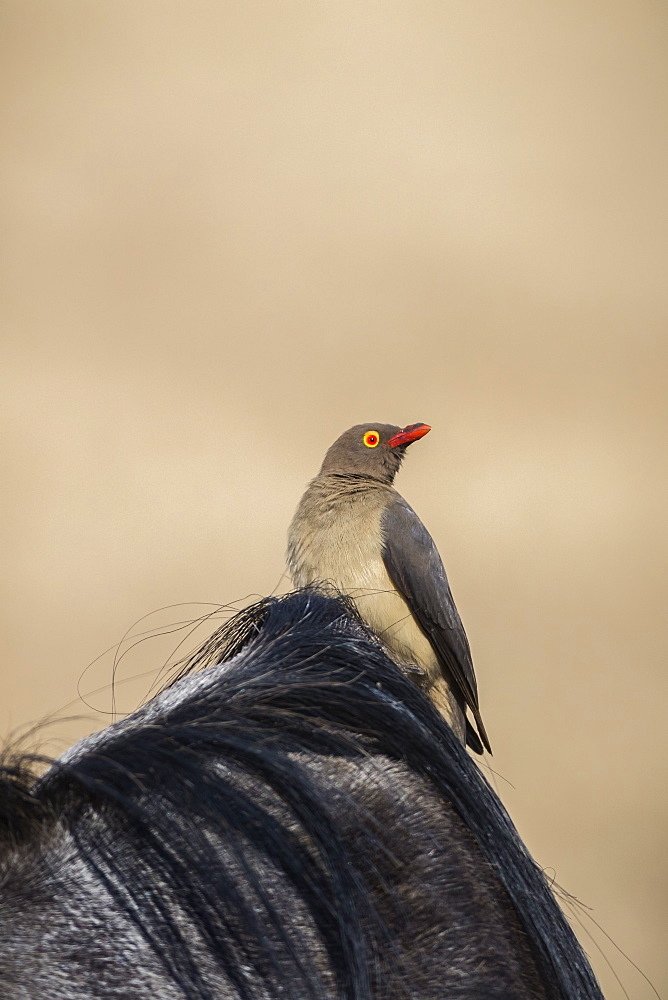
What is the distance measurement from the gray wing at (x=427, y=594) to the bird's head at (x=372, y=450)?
16cm

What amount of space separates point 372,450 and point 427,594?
0.31 meters

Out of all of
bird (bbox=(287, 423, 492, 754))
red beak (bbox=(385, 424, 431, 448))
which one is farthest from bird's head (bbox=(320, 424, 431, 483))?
bird (bbox=(287, 423, 492, 754))

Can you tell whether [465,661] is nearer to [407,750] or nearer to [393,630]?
[393,630]

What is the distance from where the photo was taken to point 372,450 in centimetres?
162

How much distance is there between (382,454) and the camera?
1.62 metres

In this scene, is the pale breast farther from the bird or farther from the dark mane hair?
the dark mane hair

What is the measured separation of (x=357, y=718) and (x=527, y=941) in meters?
0.14

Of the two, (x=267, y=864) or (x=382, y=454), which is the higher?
(x=382, y=454)

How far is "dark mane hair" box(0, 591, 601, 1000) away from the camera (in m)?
0.34

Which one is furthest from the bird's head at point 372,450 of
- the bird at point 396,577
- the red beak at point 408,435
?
the bird at point 396,577

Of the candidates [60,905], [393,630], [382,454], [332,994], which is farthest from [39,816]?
[382,454]

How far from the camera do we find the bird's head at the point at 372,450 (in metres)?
1.61

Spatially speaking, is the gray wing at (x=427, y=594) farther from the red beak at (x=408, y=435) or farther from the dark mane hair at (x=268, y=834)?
the dark mane hair at (x=268, y=834)

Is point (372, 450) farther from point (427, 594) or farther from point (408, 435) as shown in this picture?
point (427, 594)
